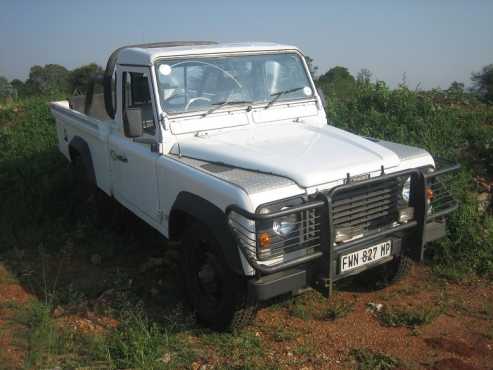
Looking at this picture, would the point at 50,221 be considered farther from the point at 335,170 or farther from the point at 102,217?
the point at 335,170

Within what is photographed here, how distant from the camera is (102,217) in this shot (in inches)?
218

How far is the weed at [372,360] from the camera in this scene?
3039 mm

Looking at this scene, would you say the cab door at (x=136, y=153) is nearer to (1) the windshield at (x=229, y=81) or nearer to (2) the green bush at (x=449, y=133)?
(1) the windshield at (x=229, y=81)

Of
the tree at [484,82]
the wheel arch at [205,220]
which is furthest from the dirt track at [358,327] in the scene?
the tree at [484,82]

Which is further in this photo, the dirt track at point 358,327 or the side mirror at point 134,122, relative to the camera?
the side mirror at point 134,122

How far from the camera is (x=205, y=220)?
3100 millimetres

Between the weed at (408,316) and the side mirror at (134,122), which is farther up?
the side mirror at (134,122)

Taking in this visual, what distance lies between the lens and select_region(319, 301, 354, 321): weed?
367 centimetres

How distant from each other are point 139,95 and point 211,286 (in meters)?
1.76

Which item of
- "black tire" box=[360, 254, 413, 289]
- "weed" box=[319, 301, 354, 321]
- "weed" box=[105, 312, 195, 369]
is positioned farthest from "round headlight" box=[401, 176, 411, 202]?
"weed" box=[105, 312, 195, 369]

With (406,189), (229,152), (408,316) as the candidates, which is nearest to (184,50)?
(229,152)

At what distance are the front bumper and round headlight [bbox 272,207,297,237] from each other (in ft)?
0.53

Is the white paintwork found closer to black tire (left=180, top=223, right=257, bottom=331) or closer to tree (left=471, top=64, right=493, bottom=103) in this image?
black tire (left=180, top=223, right=257, bottom=331)

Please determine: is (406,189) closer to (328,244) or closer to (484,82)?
(328,244)
